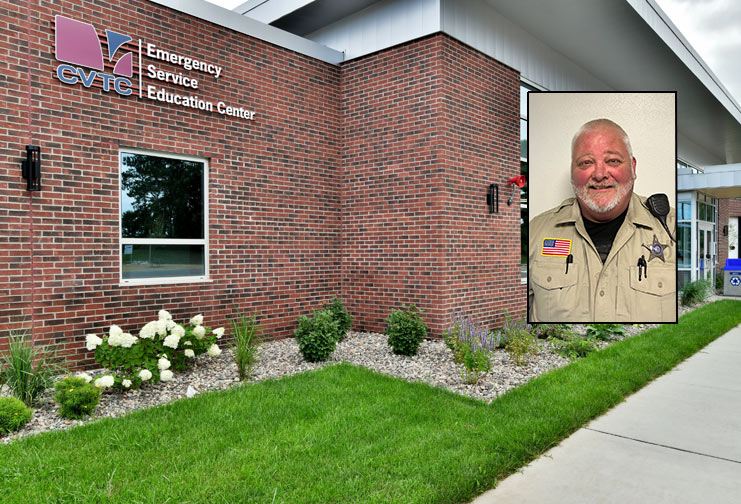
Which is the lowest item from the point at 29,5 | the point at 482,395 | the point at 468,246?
the point at 482,395

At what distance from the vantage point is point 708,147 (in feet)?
67.4

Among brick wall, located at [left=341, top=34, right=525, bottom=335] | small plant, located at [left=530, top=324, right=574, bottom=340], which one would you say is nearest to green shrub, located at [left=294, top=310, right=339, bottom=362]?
brick wall, located at [left=341, top=34, right=525, bottom=335]

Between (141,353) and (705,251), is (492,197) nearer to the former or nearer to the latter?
(141,353)

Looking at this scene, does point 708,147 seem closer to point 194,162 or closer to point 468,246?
point 468,246

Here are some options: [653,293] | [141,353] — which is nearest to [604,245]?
[653,293]

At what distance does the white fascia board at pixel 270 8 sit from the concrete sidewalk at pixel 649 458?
319 inches

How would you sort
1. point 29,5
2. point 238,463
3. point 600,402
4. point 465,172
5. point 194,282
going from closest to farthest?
point 238,463 → point 600,402 → point 29,5 → point 194,282 → point 465,172

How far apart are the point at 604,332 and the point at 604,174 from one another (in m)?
3.39

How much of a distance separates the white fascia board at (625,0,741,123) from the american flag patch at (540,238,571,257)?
518 centimetres

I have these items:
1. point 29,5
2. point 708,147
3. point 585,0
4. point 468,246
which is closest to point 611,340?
point 468,246

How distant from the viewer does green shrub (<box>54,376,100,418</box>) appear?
4312 millimetres

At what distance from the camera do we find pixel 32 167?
5.52 meters

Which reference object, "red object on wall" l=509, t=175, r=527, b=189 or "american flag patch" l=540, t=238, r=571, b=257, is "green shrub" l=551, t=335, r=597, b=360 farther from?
"red object on wall" l=509, t=175, r=527, b=189

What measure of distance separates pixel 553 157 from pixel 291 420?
464cm
